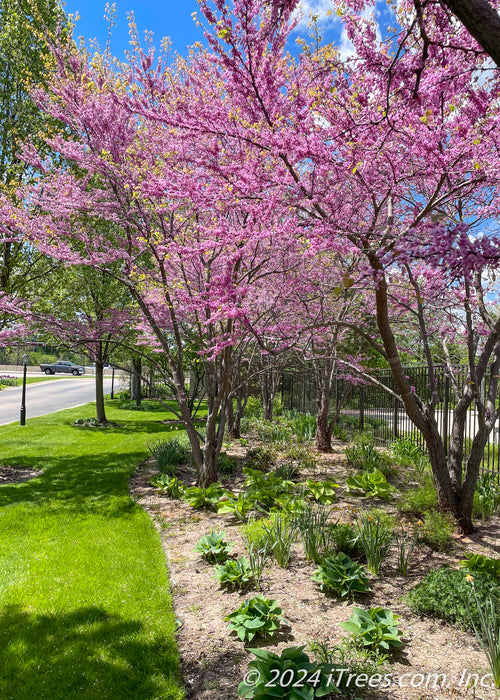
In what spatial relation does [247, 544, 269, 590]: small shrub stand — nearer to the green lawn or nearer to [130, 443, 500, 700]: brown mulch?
[130, 443, 500, 700]: brown mulch

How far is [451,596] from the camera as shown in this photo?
3225 mm

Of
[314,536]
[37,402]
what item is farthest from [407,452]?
[37,402]

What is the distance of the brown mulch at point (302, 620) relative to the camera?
2.67 metres

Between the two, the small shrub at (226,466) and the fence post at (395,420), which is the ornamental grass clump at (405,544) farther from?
the fence post at (395,420)

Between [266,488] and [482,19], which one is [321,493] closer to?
[266,488]

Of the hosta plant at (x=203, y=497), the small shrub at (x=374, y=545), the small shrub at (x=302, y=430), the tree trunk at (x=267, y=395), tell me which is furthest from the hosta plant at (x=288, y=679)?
the tree trunk at (x=267, y=395)

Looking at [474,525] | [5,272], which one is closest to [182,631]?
[474,525]

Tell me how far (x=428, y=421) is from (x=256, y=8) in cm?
449

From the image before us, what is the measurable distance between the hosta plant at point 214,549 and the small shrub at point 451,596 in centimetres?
175

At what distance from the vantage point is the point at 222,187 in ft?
15.5

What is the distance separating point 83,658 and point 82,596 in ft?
2.82

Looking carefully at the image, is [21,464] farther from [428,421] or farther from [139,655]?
[428,421]

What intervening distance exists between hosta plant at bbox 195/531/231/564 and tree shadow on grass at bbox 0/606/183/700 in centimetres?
111

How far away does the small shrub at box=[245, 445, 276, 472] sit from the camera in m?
8.31
